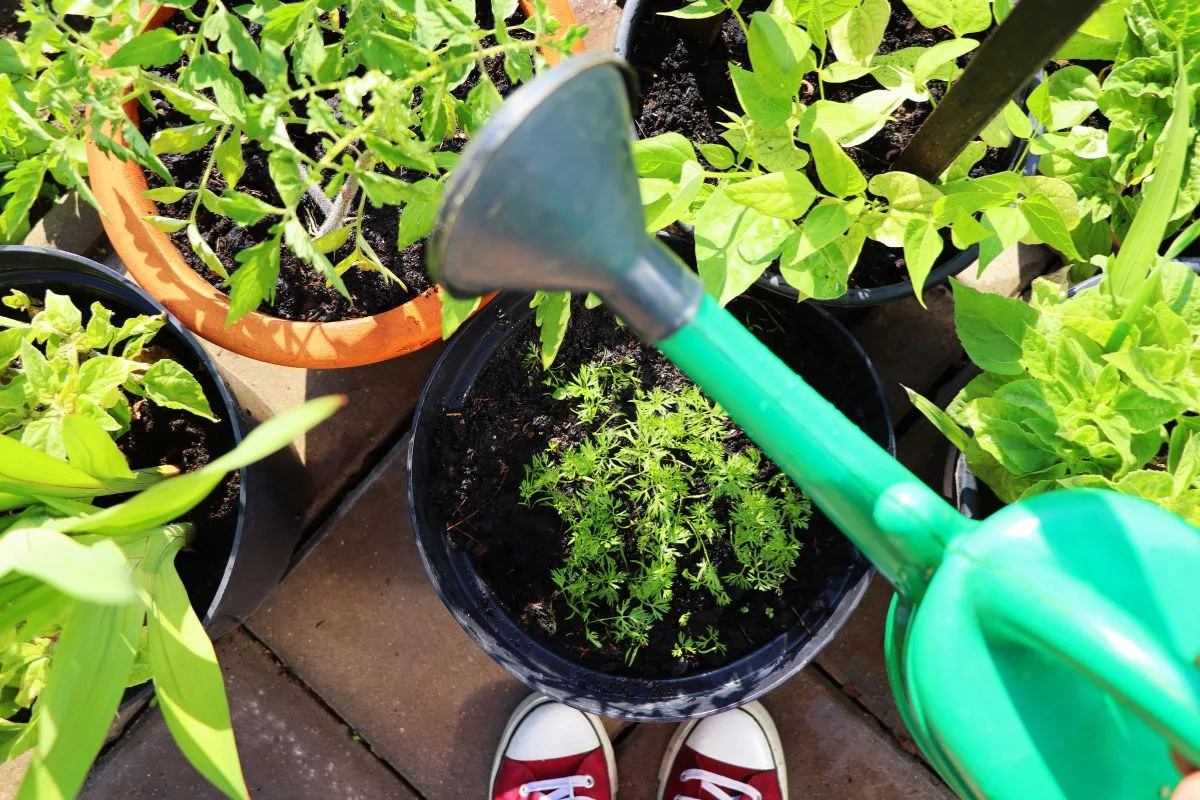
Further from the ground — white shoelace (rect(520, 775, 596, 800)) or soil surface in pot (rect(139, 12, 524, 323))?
soil surface in pot (rect(139, 12, 524, 323))

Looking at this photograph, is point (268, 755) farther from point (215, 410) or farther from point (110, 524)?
point (110, 524)

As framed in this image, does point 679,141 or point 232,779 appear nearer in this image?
point 232,779

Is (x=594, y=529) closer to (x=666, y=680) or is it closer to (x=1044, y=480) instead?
(x=666, y=680)

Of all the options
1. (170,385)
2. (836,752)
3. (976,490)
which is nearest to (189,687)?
(170,385)

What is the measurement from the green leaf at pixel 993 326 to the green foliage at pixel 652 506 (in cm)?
31

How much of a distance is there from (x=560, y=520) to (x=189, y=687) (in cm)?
54

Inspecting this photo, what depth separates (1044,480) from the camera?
2.92ft

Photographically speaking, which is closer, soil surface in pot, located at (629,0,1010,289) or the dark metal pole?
the dark metal pole

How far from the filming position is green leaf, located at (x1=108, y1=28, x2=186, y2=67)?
0.74 meters

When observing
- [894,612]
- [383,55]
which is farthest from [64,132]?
[894,612]

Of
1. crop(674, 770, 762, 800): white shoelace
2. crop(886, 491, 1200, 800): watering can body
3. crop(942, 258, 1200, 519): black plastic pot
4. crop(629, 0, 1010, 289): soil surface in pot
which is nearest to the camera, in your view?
crop(886, 491, 1200, 800): watering can body

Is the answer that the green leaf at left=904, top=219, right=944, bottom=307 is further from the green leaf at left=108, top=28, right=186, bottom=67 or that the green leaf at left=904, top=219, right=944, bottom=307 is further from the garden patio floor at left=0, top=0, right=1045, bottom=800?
the garden patio floor at left=0, top=0, right=1045, bottom=800

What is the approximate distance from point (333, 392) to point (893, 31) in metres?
1.04

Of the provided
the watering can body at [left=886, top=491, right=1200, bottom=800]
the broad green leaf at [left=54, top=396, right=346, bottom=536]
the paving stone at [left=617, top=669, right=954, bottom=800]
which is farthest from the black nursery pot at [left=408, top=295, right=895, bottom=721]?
the watering can body at [left=886, top=491, right=1200, bottom=800]
